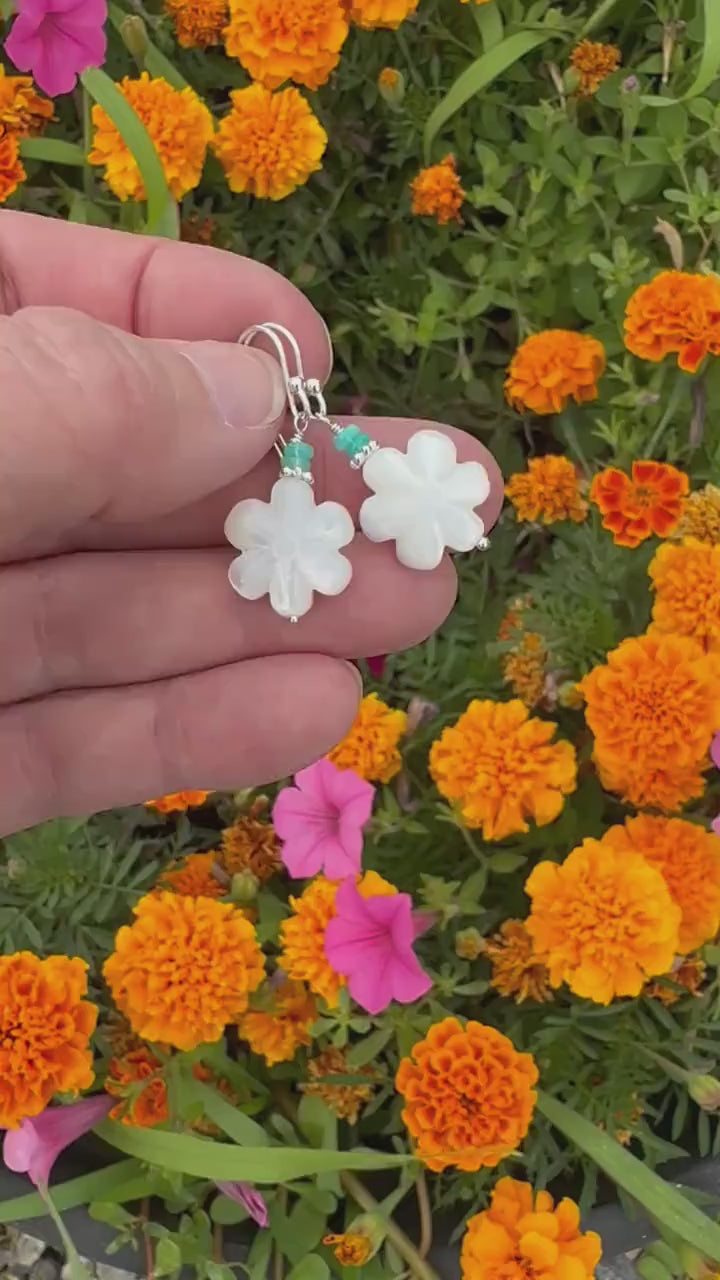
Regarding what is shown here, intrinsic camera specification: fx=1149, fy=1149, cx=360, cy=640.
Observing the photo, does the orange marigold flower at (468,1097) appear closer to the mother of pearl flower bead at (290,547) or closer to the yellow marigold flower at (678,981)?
the yellow marigold flower at (678,981)

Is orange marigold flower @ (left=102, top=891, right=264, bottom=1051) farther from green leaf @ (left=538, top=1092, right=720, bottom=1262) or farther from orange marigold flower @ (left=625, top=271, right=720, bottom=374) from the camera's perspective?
orange marigold flower @ (left=625, top=271, right=720, bottom=374)

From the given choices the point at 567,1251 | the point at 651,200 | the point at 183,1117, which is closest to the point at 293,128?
the point at 651,200

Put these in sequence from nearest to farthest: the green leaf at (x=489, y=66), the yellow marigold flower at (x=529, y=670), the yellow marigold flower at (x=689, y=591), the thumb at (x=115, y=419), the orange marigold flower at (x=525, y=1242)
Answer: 1. the thumb at (x=115, y=419)
2. the orange marigold flower at (x=525, y=1242)
3. the yellow marigold flower at (x=689, y=591)
4. the yellow marigold flower at (x=529, y=670)
5. the green leaf at (x=489, y=66)

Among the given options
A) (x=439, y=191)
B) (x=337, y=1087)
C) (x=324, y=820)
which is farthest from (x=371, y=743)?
(x=439, y=191)

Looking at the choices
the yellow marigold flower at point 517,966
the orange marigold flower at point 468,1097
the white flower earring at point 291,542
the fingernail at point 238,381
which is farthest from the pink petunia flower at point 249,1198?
the fingernail at point 238,381

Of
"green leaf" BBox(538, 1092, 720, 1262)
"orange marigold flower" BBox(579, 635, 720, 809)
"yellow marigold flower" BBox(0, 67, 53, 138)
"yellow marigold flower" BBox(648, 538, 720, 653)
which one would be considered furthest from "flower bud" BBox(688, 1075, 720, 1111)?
"yellow marigold flower" BBox(0, 67, 53, 138)

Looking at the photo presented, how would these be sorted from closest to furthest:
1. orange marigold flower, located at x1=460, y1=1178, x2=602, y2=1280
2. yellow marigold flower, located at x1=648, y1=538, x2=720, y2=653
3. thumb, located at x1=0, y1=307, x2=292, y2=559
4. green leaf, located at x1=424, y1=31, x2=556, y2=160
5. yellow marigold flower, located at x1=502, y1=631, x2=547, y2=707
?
thumb, located at x1=0, y1=307, x2=292, y2=559 → orange marigold flower, located at x1=460, y1=1178, x2=602, y2=1280 → yellow marigold flower, located at x1=648, y1=538, x2=720, y2=653 → yellow marigold flower, located at x1=502, y1=631, x2=547, y2=707 → green leaf, located at x1=424, y1=31, x2=556, y2=160

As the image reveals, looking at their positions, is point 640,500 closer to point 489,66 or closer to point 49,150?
Result: point 489,66
